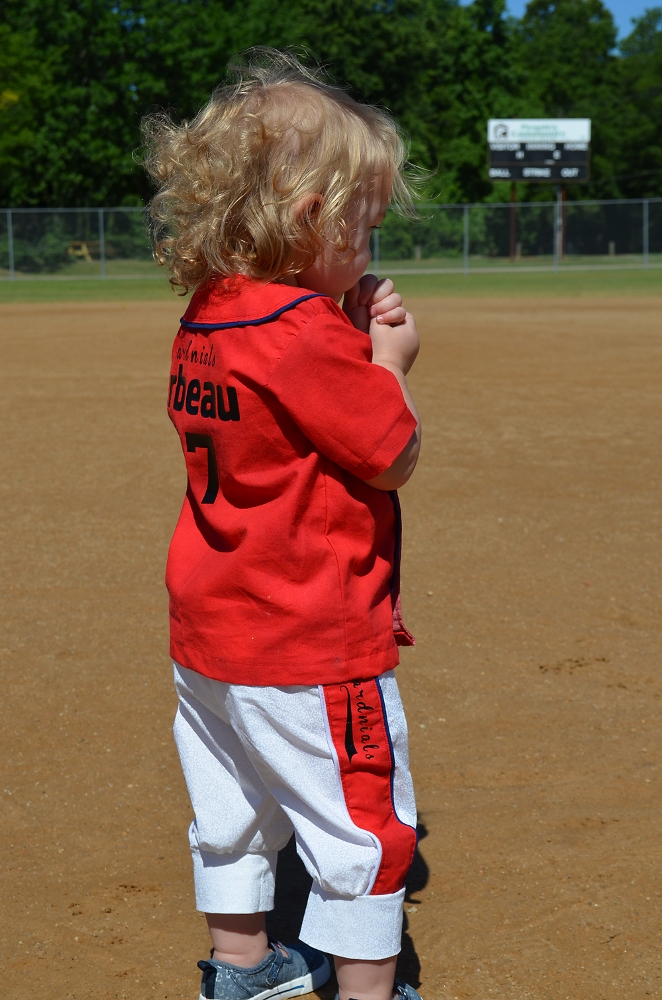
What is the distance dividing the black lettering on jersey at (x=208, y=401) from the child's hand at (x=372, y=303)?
32cm

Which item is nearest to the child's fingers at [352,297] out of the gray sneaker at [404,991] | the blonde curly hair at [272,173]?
the blonde curly hair at [272,173]

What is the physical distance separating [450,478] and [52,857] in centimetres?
446

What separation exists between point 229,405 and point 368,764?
25.9 inches

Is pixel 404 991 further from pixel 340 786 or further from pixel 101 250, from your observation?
pixel 101 250

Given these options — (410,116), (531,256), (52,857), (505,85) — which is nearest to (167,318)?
(52,857)

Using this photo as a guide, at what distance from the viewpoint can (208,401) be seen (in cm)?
194

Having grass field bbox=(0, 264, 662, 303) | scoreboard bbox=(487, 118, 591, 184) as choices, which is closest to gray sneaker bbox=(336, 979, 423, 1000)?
grass field bbox=(0, 264, 662, 303)

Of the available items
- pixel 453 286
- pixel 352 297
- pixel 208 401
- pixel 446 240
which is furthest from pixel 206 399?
pixel 446 240

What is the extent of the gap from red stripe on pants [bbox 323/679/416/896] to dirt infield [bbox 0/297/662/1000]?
0.52m

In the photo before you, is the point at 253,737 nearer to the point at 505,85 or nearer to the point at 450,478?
the point at 450,478

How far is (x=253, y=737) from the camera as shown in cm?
192

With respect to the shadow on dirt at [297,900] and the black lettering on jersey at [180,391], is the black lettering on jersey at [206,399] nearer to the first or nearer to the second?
the black lettering on jersey at [180,391]

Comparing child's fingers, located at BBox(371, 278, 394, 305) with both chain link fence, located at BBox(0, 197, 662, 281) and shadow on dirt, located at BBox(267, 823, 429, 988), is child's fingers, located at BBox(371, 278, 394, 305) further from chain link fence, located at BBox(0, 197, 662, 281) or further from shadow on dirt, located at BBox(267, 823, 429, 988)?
chain link fence, located at BBox(0, 197, 662, 281)

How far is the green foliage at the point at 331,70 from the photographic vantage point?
146 feet
